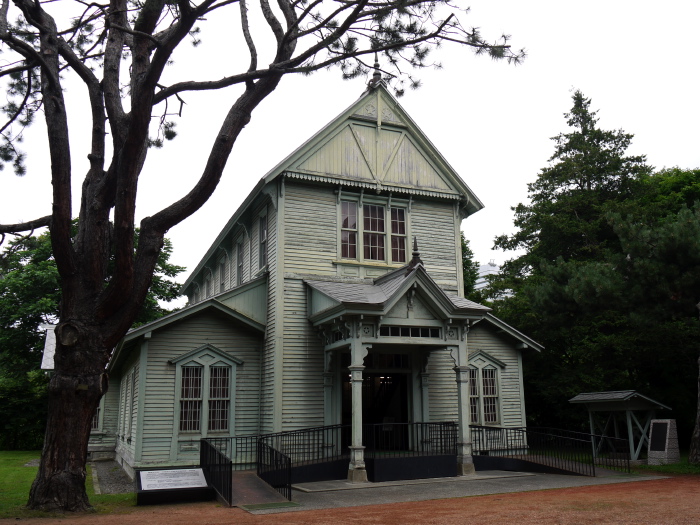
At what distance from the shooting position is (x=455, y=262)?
1895 centimetres

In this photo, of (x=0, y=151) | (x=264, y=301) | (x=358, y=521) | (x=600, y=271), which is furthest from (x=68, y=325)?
(x=600, y=271)

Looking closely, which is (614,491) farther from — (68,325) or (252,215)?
(252,215)

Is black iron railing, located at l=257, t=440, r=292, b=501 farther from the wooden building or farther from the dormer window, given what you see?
the dormer window

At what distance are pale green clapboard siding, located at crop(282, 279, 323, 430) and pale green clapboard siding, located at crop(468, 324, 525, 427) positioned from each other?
5.17 m

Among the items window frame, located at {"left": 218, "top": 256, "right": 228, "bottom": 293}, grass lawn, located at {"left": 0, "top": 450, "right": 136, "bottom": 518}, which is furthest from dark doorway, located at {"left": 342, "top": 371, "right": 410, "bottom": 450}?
window frame, located at {"left": 218, "top": 256, "right": 228, "bottom": 293}

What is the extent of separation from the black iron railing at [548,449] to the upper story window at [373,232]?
5.58m

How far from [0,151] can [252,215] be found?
8.03 metres

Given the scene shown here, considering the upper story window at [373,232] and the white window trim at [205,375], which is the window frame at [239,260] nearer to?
the upper story window at [373,232]

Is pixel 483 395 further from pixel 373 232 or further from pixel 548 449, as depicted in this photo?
pixel 373 232

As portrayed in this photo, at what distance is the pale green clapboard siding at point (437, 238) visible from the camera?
1852 cm

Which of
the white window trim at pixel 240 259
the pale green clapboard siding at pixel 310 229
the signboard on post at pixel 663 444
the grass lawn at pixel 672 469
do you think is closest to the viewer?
the grass lawn at pixel 672 469

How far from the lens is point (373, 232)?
59.1ft

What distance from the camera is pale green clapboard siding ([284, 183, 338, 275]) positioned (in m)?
16.9

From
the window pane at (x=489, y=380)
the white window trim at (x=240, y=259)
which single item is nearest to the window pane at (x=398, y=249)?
the window pane at (x=489, y=380)
